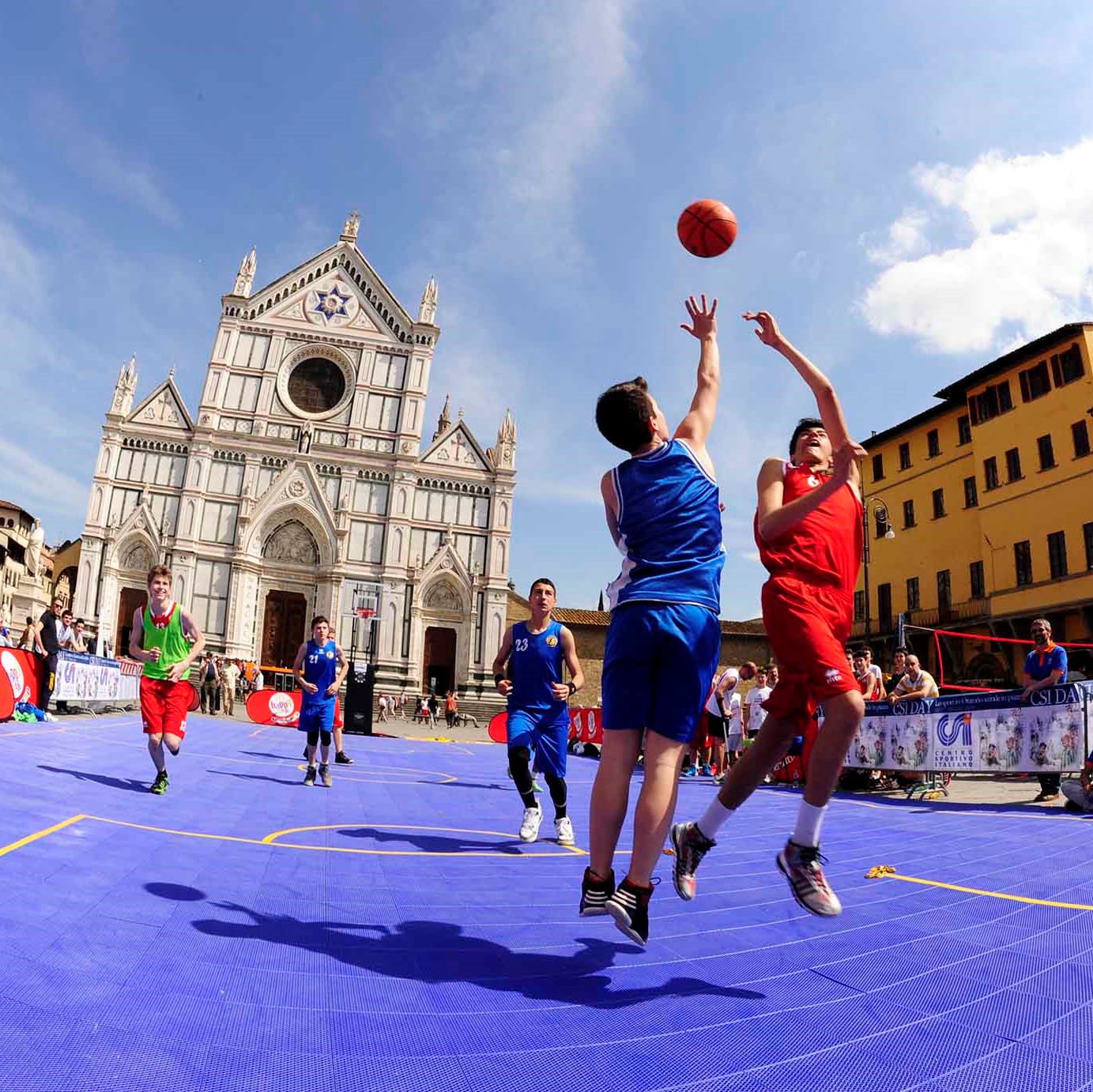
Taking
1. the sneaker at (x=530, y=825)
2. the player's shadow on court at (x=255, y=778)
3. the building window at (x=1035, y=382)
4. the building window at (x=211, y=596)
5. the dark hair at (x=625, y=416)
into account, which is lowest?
the player's shadow on court at (x=255, y=778)

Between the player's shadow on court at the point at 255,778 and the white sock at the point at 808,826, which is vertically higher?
the white sock at the point at 808,826

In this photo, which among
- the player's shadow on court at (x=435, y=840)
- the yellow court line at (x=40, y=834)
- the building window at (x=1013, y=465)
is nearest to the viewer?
the yellow court line at (x=40, y=834)

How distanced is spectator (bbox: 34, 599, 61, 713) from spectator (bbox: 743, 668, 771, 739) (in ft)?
41.8

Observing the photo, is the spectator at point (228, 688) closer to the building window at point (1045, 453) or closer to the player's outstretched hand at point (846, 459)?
the player's outstretched hand at point (846, 459)

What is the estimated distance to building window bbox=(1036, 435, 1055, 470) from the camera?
31391 millimetres

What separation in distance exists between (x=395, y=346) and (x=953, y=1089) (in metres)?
44.1

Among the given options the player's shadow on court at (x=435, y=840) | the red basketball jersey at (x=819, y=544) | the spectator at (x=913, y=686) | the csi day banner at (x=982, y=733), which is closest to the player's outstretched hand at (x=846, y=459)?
the red basketball jersey at (x=819, y=544)

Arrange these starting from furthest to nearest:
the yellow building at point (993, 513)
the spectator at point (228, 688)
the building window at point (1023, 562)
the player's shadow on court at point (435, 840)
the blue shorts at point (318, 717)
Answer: the building window at point (1023, 562) < the yellow building at point (993, 513) < the spectator at point (228, 688) < the blue shorts at point (318, 717) < the player's shadow on court at point (435, 840)

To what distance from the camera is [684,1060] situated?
2037 millimetres

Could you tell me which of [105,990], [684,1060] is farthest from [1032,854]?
[105,990]

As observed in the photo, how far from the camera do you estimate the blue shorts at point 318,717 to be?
901 centimetres

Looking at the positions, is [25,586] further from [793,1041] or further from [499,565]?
[793,1041]

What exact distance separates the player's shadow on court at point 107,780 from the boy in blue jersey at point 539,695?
344 cm

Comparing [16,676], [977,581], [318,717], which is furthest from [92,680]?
[977,581]
